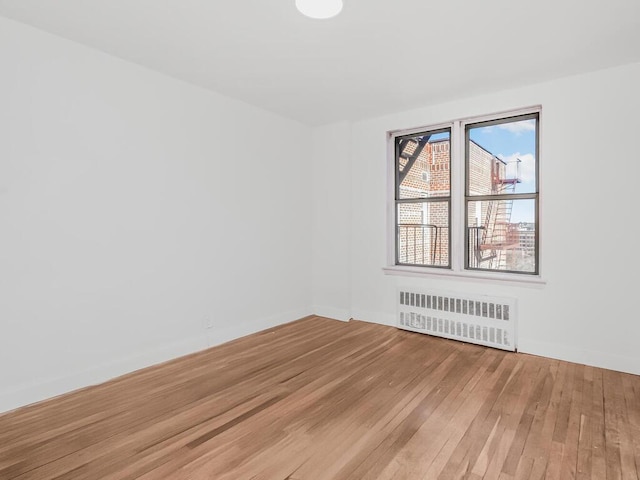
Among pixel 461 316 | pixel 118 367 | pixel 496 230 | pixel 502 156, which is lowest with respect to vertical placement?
pixel 118 367

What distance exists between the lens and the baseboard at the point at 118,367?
2482 millimetres

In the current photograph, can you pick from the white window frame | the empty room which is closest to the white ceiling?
the empty room

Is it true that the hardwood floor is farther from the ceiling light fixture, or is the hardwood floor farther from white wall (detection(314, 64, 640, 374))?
the ceiling light fixture

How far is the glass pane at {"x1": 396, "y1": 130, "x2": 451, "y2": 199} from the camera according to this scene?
422 centimetres

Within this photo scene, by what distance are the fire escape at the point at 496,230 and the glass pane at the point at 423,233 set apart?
0.36 meters

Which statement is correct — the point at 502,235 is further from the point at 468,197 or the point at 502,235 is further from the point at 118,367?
the point at 118,367

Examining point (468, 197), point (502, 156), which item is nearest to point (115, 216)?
point (468, 197)

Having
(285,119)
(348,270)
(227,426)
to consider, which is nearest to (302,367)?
(227,426)

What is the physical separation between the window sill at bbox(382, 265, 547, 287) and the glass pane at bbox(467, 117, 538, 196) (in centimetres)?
89

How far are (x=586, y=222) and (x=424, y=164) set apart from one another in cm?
180

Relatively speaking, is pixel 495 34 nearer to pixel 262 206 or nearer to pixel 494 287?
pixel 494 287

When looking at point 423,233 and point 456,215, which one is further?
point 423,233

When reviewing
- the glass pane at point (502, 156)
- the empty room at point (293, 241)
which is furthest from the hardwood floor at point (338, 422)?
Answer: the glass pane at point (502, 156)

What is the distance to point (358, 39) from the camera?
8.64ft
